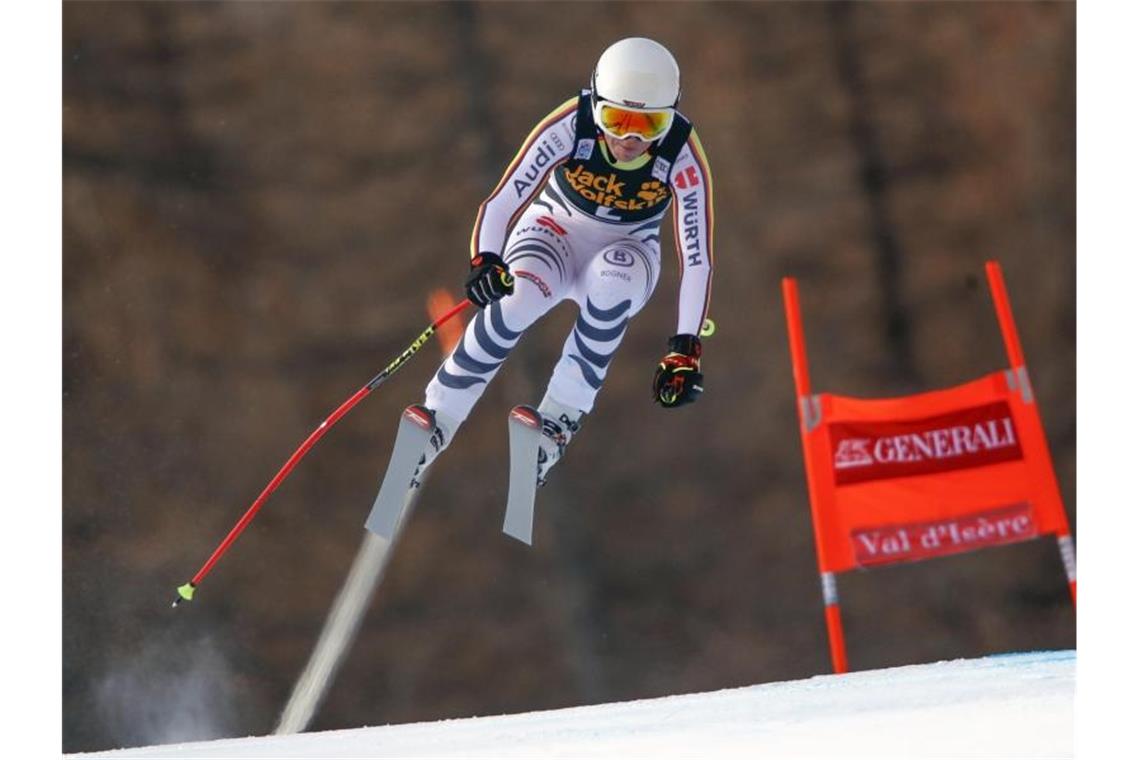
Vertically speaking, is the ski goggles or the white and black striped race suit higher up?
the ski goggles

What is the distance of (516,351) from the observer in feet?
21.3

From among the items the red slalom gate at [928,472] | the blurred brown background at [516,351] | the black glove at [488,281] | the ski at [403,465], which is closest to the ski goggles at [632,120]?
the black glove at [488,281]

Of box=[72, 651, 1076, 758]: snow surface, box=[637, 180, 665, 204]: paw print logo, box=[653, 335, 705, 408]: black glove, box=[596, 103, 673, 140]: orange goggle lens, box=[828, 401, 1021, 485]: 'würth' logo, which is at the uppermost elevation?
box=[596, 103, 673, 140]: orange goggle lens

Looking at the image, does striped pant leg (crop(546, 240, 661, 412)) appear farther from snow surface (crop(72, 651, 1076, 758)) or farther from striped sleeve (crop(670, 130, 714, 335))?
snow surface (crop(72, 651, 1076, 758))

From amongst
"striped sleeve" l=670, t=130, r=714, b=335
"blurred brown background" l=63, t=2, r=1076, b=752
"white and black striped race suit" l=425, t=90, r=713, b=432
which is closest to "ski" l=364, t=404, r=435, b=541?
"white and black striped race suit" l=425, t=90, r=713, b=432

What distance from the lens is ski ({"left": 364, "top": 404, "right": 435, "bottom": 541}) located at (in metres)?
4.05

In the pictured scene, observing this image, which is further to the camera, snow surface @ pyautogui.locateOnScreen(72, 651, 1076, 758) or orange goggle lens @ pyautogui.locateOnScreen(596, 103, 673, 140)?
orange goggle lens @ pyautogui.locateOnScreen(596, 103, 673, 140)

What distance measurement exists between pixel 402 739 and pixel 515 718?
50cm

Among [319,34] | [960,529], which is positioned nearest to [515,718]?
[960,529]

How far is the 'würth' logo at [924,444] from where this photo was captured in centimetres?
525

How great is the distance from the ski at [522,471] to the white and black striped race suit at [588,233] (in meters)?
0.18

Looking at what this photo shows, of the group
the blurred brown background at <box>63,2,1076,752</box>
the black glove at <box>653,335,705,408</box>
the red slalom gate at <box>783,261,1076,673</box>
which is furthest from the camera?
the blurred brown background at <box>63,2,1076,752</box>

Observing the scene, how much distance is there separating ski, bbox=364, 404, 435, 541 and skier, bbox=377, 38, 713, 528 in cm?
1
